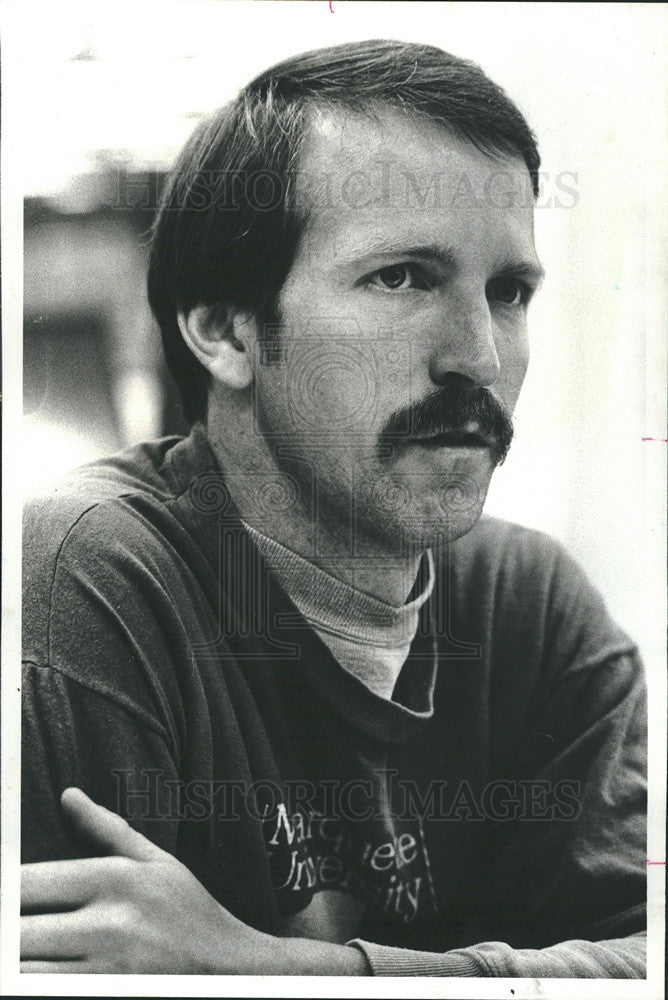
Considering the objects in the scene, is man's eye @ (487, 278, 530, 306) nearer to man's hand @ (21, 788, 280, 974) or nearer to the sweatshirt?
the sweatshirt

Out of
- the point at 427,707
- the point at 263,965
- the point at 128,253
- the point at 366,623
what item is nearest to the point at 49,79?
the point at 128,253

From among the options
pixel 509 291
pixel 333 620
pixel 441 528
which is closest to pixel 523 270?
pixel 509 291

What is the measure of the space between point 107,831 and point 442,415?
3.83 feet

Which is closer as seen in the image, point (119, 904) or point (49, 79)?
point (119, 904)

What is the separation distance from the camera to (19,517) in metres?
2.28

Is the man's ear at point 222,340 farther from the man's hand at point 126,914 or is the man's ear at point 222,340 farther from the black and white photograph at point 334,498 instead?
the man's hand at point 126,914

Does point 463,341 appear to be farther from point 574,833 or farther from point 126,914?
point 126,914

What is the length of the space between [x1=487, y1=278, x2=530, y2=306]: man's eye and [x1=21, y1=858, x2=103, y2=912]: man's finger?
1.50 metres

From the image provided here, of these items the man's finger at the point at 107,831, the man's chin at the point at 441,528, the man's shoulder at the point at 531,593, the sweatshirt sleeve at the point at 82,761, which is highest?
the man's chin at the point at 441,528

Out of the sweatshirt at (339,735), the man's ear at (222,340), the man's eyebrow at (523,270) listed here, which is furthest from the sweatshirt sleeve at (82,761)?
the man's eyebrow at (523,270)

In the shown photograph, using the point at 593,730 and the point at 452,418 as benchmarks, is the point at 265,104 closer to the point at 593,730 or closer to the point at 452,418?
the point at 452,418

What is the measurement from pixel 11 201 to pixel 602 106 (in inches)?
53.9

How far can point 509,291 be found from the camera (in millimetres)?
2264

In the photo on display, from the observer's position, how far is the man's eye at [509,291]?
2244 millimetres
